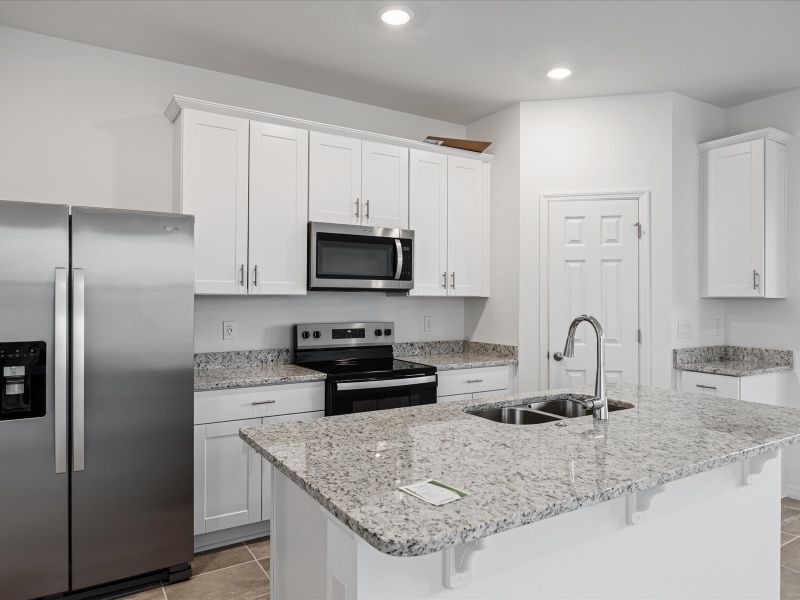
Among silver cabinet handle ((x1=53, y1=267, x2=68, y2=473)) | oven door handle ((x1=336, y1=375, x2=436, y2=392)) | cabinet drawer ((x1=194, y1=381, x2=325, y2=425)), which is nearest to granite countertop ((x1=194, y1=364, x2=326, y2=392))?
cabinet drawer ((x1=194, y1=381, x2=325, y2=425))

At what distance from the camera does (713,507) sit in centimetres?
185

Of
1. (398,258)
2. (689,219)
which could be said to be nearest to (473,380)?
(398,258)

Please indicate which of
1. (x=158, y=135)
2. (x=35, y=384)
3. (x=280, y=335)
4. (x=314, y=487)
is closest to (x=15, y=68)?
(x=158, y=135)

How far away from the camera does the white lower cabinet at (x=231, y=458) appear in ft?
9.09

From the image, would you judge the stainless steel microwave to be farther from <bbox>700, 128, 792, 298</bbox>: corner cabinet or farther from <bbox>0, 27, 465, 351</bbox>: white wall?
<bbox>700, 128, 792, 298</bbox>: corner cabinet

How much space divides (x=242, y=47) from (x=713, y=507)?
3153mm

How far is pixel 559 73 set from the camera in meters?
3.40

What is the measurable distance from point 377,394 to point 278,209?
125 cm

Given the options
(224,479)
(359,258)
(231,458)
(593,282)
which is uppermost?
(359,258)

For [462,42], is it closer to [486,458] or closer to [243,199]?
[243,199]

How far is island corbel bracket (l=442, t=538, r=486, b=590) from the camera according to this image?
4.08ft

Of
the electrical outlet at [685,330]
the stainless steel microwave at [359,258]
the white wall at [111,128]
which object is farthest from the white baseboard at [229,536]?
the electrical outlet at [685,330]

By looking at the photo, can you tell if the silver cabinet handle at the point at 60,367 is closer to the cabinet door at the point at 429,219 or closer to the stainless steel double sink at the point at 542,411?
the stainless steel double sink at the point at 542,411

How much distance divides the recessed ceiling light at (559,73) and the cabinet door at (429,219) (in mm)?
889
